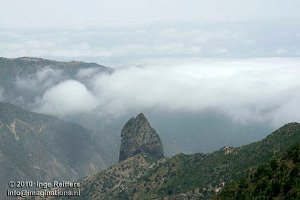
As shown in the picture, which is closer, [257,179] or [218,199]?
[257,179]

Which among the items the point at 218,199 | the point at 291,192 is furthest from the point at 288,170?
the point at 218,199

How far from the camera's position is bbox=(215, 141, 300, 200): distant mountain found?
104 m

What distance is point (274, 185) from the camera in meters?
108

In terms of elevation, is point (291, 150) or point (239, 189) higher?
point (291, 150)

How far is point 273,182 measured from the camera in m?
111

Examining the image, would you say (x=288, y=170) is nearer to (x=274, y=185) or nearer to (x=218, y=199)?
(x=274, y=185)

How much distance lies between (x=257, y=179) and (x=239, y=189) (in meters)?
5.74

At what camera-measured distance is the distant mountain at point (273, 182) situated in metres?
104

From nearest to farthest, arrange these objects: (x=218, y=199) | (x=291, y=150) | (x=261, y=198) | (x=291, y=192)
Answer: (x=291, y=192) < (x=261, y=198) < (x=291, y=150) < (x=218, y=199)

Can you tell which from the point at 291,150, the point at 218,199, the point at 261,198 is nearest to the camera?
the point at 261,198

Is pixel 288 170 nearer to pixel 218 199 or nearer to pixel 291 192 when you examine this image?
pixel 291 192

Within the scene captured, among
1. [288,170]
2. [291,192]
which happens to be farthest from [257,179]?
[291,192]

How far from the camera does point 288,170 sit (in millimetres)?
112125

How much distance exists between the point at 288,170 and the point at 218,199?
85.6 feet
